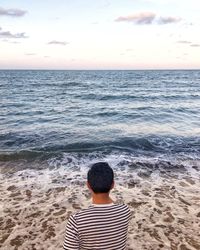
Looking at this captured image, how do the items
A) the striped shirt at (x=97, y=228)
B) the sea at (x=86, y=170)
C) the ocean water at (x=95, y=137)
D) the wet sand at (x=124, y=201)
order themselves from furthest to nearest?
1. the ocean water at (x=95, y=137)
2. the sea at (x=86, y=170)
3. the wet sand at (x=124, y=201)
4. the striped shirt at (x=97, y=228)

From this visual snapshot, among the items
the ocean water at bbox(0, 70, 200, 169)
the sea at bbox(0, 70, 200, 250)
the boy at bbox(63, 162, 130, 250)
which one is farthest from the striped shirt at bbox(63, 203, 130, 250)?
the ocean water at bbox(0, 70, 200, 169)

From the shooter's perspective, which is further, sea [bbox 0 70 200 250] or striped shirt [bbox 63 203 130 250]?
sea [bbox 0 70 200 250]

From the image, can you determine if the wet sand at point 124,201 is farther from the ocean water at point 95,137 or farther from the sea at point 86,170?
the ocean water at point 95,137

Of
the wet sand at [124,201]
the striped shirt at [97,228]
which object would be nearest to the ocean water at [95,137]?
the wet sand at [124,201]

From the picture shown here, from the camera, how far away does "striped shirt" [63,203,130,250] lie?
9.24 ft

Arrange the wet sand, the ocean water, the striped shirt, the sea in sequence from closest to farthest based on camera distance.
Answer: the striped shirt
the wet sand
the sea
the ocean water

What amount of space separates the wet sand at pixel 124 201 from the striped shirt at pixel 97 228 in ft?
11.3

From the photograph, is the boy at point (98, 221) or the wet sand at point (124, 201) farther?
the wet sand at point (124, 201)

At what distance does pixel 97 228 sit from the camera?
9.36ft

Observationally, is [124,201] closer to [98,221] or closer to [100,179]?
[98,221]

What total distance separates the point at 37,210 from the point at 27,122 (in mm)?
12899

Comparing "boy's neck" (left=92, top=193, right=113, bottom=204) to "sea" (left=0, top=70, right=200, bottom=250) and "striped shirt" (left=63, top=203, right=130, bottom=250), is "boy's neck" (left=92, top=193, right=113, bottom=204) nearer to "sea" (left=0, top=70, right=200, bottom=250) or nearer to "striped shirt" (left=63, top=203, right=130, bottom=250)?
"striped shirt" (left=63, top=203, right=130, bottom=250)

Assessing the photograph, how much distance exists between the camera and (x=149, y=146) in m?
14.4

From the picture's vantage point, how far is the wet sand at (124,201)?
251 inches
